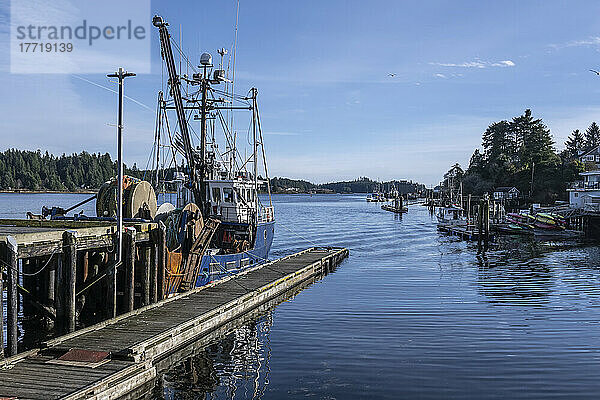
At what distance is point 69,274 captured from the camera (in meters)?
15.9

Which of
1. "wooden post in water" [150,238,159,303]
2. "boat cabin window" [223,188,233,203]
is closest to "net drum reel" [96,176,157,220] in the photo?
"wooden post in water" [150,238,159,303]

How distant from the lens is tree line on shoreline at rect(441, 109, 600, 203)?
95.0 m

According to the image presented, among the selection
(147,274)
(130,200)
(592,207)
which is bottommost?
(147,274)

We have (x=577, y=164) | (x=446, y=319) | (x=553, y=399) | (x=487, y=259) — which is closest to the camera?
(x=553, y=399)

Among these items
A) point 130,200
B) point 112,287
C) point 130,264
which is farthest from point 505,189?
point 112,287

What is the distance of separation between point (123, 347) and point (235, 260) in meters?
13.6

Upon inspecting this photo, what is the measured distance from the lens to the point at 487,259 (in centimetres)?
4191

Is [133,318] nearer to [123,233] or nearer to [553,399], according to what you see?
[123,233]

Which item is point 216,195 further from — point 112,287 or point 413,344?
point 413,344

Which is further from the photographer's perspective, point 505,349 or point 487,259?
point 487,259

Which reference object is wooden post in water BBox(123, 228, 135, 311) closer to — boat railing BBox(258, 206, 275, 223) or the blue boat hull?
the blue boat hull

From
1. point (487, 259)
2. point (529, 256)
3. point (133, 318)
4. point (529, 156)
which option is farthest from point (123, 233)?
point (529, 156)

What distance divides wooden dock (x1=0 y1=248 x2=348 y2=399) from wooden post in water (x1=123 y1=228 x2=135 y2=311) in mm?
618

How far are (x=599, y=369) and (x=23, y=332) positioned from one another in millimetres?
18128
